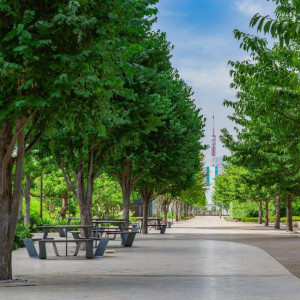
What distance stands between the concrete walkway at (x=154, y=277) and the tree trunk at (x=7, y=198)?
1.75ft

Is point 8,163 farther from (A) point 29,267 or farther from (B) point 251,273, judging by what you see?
(B) point 251,273

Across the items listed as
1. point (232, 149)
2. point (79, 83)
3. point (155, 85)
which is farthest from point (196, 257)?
point (232, 149)

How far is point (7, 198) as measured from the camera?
11.7 meters

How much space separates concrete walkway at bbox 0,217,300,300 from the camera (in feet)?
32.7

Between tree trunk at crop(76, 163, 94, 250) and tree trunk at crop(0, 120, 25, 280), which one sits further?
tree trunk at crop(76, 163, 94, 250)

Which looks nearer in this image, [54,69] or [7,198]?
[54,69]

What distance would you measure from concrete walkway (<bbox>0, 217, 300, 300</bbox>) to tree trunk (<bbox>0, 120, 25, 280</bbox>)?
0.53 metres

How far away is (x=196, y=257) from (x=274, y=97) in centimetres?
556

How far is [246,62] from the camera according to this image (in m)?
17.2

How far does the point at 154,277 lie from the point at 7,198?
11.2ft

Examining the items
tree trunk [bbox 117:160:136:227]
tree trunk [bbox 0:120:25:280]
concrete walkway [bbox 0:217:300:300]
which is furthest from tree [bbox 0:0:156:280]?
tree trunk [bbox 117:160:136:227]

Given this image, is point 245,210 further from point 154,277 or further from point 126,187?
point 154,277

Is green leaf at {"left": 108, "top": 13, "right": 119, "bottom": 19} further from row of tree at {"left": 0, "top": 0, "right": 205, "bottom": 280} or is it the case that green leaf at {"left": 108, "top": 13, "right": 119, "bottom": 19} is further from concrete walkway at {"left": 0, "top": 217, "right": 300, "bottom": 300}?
Result: concrete walkway at {"left": 0, "top": 217, "right": 300, "bottom": 300}

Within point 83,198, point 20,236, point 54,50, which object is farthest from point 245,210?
point 54,50
